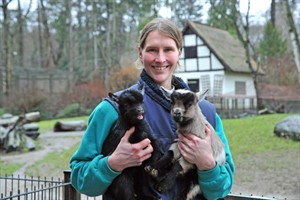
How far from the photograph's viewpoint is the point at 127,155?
2.48m

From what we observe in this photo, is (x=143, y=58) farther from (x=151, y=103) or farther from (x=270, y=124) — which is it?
(x=270, y=124)

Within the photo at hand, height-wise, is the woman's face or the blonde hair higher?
the blonde hair

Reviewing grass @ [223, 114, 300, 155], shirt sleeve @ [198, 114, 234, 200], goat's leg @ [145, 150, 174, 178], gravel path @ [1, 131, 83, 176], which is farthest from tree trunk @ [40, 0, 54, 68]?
shirt sleeve @ [198, 114, 234, 200]

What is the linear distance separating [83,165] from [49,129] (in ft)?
67.8

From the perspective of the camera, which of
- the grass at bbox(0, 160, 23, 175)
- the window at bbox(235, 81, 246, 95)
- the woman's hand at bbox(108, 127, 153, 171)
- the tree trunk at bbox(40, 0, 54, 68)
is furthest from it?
the tree trunk at bbox(40, 0, 54, 68)

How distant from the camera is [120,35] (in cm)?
4150

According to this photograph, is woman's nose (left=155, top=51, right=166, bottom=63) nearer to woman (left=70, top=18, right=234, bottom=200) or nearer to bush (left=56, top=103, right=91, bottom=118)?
woman (left=70, top=18, right=234, bottom=200)

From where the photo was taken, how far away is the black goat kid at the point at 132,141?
2619mm

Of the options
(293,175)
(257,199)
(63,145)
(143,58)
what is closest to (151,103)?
(143,58)

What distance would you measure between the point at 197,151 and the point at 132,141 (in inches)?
17.4

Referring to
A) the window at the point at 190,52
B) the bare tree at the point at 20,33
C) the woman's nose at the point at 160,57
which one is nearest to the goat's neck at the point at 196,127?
the woman's nose at the point at 160,57

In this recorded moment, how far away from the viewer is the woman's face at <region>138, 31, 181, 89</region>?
2.81 m

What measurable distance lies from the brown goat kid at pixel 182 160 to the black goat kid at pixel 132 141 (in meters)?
0.07

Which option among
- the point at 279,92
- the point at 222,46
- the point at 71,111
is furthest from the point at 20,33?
the point at 279,92
